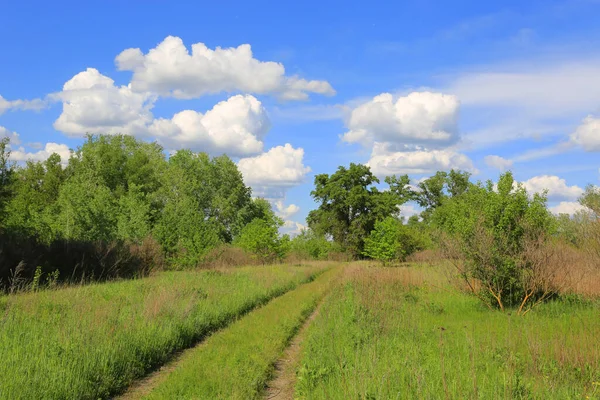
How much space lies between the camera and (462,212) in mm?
19078

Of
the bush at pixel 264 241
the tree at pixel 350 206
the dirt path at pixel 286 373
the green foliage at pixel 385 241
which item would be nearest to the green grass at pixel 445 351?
the dirt path at pixel 286 373

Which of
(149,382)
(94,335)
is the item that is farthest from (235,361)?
(94,335)

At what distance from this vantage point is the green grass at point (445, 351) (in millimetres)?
7078

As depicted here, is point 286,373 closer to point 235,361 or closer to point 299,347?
point 235,361

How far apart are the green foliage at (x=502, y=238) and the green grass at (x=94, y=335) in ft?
27.9

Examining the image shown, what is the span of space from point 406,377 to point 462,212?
Result: 41.2ft

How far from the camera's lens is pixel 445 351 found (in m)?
9.73

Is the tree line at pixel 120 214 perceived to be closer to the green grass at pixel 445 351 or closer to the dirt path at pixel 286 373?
the dirt path at pixel 286 373

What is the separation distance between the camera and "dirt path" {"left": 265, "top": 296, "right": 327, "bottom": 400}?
8.24 m

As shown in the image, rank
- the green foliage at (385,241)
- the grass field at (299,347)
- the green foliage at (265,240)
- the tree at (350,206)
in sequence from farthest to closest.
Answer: the tree at (350,206)
the green foliage at (385,241)
the green foliage at (265,240)
the grass field at (299,347)

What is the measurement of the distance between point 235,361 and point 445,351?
4541mm

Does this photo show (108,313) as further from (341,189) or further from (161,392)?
(341,189)

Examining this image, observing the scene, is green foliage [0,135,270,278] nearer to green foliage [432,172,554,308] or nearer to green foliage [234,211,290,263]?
green foliage [234,211,290,263]

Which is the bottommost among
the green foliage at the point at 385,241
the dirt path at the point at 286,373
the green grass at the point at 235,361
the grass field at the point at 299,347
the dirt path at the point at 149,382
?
the dirt path at the point at 149,382
